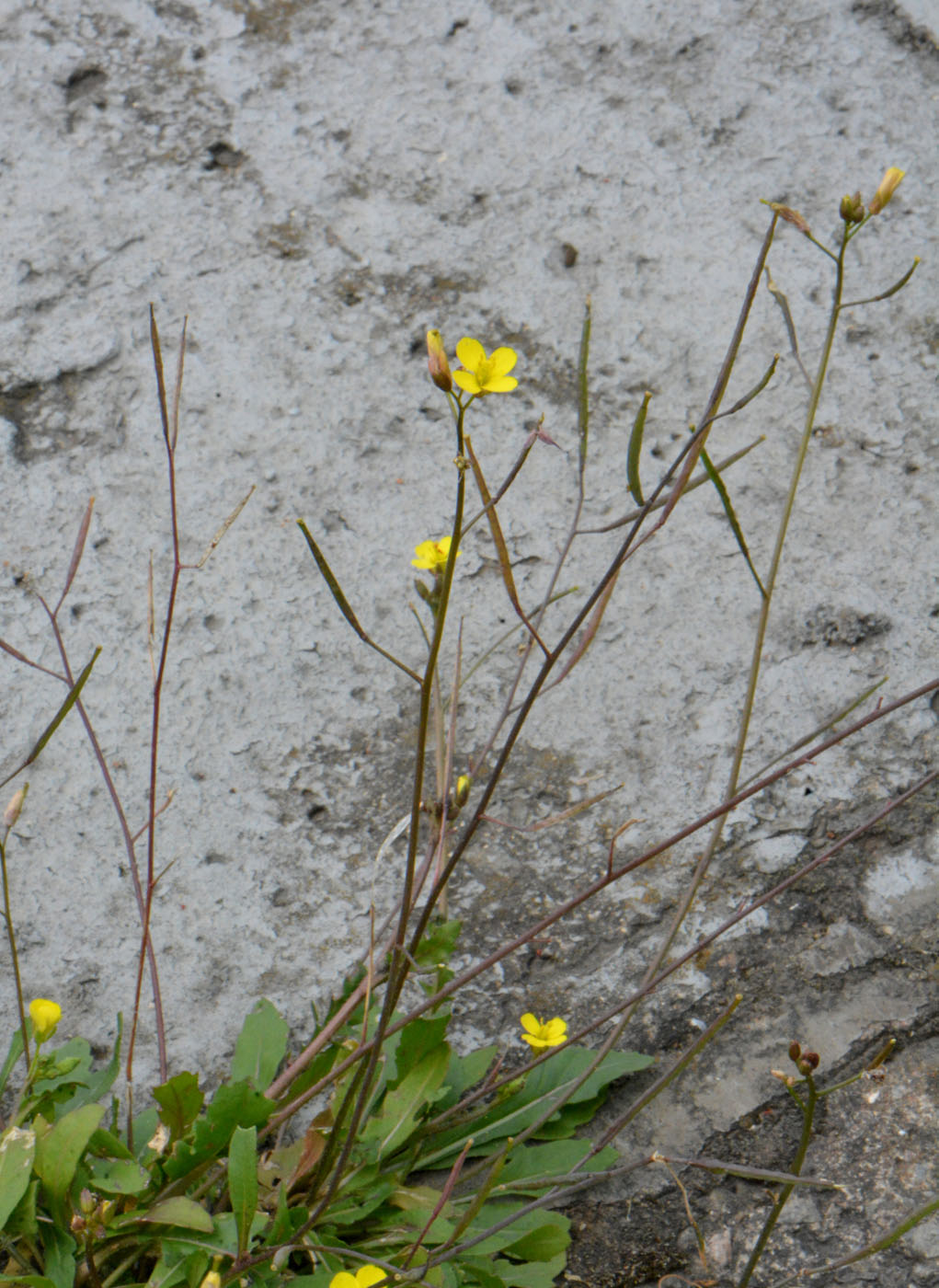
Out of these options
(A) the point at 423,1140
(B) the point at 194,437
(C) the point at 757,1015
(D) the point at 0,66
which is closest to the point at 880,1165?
(C) the point at 757,1015

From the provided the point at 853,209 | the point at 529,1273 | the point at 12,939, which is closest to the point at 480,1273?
the point at 529,1273

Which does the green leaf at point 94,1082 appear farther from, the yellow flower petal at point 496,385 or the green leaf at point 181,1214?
the yellow flower petal at point 496,385

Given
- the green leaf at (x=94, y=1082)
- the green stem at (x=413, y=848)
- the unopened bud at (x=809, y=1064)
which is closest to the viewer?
the green stem at (x=413, y=848)

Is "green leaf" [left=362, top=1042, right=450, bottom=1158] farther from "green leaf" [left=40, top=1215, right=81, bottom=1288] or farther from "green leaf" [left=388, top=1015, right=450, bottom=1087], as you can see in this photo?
"green leaf" [left=40, top=1215, right=81, bottom=1288]

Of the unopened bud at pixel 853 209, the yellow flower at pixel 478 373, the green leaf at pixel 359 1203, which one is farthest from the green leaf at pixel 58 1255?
the unopened bud at pixel 853 209

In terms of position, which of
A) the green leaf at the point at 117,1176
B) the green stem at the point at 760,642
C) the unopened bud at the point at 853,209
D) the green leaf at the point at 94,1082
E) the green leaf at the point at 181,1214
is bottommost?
the green leaf at the point at 181,1214

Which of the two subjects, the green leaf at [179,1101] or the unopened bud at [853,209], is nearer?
the unopened bud at [853,209]

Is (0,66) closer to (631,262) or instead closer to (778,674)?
(631,262)

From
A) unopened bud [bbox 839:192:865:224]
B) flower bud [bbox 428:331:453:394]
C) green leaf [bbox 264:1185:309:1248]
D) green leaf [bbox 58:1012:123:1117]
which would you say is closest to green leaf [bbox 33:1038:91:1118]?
green leaf [bbox 58:1012:123:1117]
